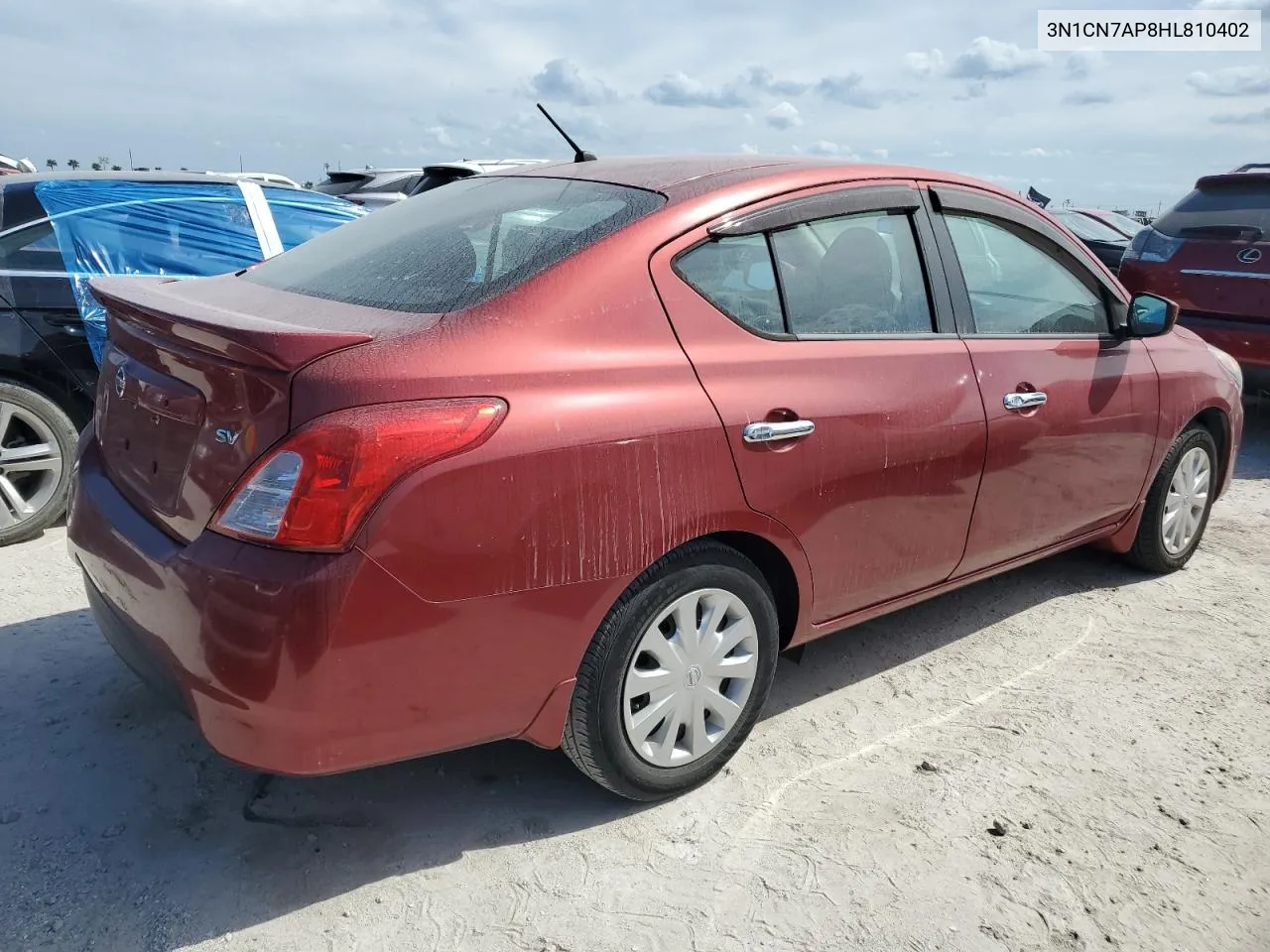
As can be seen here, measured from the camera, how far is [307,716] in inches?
81.1

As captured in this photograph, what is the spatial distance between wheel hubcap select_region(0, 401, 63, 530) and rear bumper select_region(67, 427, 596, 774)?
100 inches

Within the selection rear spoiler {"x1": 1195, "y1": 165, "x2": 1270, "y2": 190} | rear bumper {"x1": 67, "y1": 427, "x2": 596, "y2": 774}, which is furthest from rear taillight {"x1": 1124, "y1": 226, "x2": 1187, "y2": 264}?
rear bumper {"x1": 67, "y1": 427, "x2": 596, "y2": 774}

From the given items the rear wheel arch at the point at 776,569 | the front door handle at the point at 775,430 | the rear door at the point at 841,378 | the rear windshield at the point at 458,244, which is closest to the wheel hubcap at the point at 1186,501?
the rear door at the point at 841,378

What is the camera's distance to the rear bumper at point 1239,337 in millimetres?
6539

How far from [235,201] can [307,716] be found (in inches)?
158

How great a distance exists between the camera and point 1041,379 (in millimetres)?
3438

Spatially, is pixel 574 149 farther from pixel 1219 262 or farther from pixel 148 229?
pixel 1219 262

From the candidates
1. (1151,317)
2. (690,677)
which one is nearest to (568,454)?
(690,677)

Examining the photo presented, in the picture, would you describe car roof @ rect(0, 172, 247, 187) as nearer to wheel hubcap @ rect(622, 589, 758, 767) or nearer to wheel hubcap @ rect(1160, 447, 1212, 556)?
wheel hubcap @ rect(622, 589, 758, 767)

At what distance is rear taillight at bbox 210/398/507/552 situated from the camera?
6.54 ft

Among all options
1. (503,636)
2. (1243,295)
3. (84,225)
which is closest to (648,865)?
(503,636)

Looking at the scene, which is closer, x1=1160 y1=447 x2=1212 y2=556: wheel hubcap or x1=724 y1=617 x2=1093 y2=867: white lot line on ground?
x1=724 y1=617 x2=1093 y2=867: white lot line on ground

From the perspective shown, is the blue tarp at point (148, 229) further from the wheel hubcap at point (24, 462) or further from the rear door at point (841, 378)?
the rear door at point (841, 378)

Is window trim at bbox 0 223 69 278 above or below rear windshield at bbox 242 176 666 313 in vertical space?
below
